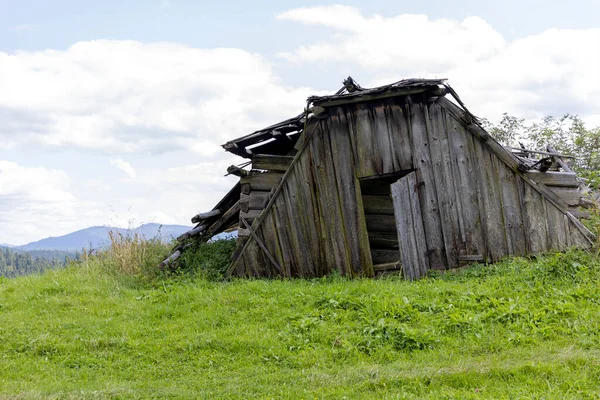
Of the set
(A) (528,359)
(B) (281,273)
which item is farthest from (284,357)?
(B) (281,273)

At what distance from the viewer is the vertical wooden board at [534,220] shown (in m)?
10.7

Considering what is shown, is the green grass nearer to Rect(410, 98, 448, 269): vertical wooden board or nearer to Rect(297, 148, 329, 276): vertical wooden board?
Rect(410, 98, 448, 269): vertical wooden board

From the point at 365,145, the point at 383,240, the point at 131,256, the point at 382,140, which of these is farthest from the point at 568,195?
the point at 131,256

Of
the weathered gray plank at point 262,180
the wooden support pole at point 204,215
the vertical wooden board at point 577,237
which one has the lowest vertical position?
the vertical wooden board at point 577,237

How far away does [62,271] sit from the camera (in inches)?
527

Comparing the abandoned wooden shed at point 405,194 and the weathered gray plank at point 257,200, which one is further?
the weathered gray plank at point 257,200

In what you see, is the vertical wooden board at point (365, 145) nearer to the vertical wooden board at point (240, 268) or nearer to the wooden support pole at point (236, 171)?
the wooden support pole at point (236, 171)

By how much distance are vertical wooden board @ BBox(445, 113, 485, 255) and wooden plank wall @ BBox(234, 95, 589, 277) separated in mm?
20

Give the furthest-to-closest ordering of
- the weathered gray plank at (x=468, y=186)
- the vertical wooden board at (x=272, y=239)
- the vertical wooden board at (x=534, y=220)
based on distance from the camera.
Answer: the vertical wooden board at (x=272, y=239) → the weathered gray plank at (x=468, y=186) → the vertical wooden board at (x=534, y=220)

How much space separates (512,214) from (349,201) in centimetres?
330

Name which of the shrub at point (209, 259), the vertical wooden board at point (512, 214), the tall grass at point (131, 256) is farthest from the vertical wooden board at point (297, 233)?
the vertical wooden board at point (512, 214)

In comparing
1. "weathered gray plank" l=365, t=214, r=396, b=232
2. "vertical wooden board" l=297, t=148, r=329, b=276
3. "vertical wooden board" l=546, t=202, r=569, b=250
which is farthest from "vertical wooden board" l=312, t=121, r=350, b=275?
"vertical wooden board" l=546, t=202, r=569, b=250

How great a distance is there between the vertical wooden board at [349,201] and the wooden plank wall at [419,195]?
0.8 inches

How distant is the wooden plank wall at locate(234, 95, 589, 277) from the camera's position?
35.5 feet
